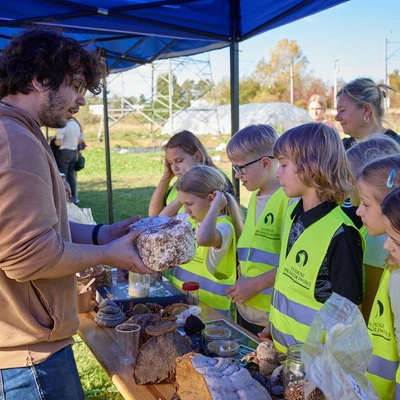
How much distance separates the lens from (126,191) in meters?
12.6

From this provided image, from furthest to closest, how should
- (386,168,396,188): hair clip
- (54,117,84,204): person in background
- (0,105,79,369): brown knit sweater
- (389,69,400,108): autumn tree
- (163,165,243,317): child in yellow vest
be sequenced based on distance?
(389,69,400,108): autumn tree
(54,117,84,204): person in background
(163,165,243,317): child in yellow vest
(386,168,396,188): hair clip
(0,105,79,369): brown knit sweater

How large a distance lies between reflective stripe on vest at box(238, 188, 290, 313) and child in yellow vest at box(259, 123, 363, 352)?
1.29ft

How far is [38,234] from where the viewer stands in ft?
4.99

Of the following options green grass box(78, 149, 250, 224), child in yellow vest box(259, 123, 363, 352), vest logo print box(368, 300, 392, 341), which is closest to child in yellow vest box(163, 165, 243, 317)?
child in yellow vest box(259, 123, 363, 352)

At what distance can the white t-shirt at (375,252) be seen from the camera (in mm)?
2147

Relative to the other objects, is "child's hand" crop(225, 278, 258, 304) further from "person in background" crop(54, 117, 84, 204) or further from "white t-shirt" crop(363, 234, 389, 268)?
"person in background" crop(54, 117, 84, 204)

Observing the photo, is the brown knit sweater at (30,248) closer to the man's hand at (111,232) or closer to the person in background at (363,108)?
the man's hand at (111,232)

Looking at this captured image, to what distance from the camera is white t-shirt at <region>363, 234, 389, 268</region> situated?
2.15 metres

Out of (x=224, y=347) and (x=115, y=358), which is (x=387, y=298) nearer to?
(x=224, y=347)

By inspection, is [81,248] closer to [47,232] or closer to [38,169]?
[47,232]

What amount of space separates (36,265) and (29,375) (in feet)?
1.29

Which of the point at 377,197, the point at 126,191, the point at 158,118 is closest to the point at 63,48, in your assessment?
the point at 377,197

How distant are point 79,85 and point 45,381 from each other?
1.00 metres


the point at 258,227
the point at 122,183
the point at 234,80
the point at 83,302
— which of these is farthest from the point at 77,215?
the point at 122,183
